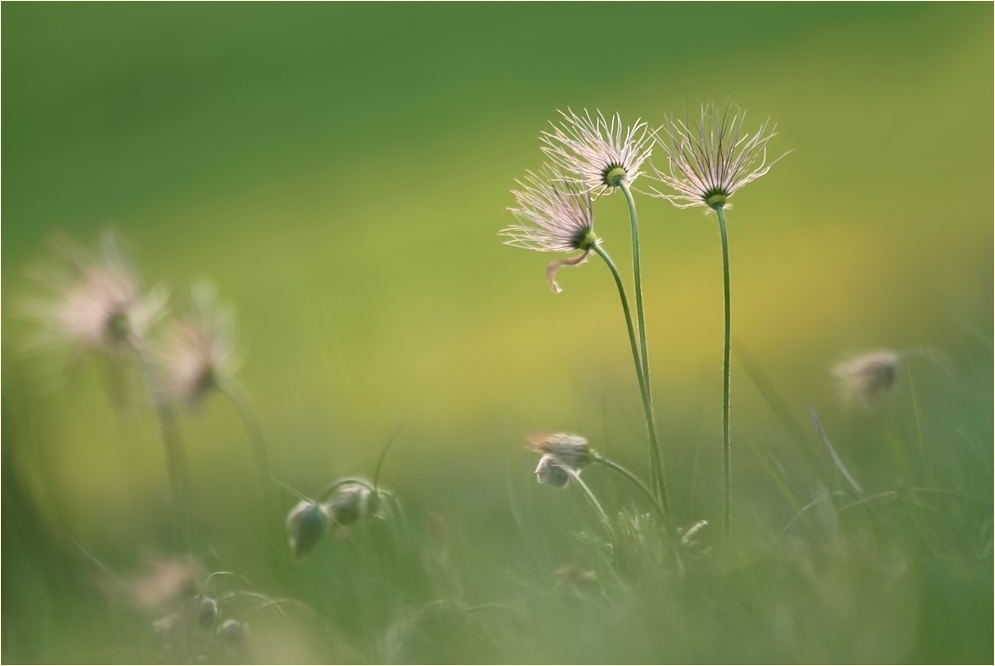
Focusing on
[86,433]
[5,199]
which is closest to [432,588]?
[86,433]

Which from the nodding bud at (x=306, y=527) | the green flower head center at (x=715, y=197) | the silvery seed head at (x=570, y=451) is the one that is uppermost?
the green flower head center at (x=715, y=197)

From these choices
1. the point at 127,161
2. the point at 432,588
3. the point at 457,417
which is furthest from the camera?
the point at 127,161

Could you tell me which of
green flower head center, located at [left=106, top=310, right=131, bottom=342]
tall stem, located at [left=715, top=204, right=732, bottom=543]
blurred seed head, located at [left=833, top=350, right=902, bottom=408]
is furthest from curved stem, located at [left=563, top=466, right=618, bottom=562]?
green flower head center, located at [left=106, top=310, right=131, bottom=342]

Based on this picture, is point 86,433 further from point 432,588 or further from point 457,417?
point 432,588

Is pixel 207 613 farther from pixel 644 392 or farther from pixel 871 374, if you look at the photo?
pixel 871 374

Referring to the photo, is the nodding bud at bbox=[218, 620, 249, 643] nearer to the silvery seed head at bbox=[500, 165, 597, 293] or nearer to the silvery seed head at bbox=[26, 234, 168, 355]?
the silvery seed head at bbox=[500, 165, 597, 293]

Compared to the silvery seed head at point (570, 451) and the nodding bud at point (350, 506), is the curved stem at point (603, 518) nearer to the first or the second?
the silvery seed head at point (570, 451)

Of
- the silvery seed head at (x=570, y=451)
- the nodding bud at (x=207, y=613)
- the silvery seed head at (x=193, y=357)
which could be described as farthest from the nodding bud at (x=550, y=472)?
the silvery seed head at (x=193, y=357)

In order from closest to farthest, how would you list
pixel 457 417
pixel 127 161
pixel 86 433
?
pixel 457 417 < pixel 86 433 < pixel 127 161
